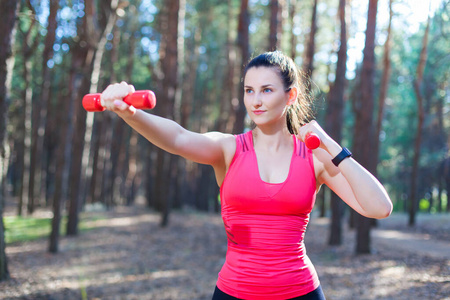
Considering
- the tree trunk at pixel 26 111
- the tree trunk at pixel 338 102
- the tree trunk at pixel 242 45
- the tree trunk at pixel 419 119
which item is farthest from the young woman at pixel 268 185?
the tree trunk at pixel 419 119

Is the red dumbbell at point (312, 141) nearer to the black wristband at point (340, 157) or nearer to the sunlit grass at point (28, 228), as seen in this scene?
the black wristband at point (340, 157)

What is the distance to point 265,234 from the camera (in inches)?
92.4

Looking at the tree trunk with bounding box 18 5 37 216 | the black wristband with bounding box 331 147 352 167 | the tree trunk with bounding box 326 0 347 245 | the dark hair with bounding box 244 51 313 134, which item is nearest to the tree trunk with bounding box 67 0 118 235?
the tree trunk with bounding box 18 5 37 216

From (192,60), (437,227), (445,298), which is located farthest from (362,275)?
(192,60)

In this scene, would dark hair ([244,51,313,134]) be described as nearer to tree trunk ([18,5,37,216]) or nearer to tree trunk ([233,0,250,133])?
tree trunk ([233,0,250,133])

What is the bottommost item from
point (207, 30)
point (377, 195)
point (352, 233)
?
point (352, 233)

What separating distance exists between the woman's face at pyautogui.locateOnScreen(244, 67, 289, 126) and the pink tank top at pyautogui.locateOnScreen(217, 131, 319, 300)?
301 mm

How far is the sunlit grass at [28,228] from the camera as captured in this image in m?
13.4

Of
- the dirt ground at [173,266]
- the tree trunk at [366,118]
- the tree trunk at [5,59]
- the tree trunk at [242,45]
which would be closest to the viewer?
the tree trunk at [5,59]

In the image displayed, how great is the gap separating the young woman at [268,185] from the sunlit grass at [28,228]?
1158cm

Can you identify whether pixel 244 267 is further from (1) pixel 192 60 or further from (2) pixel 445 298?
(1) pixel 192 60

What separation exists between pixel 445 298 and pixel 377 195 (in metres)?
5.09

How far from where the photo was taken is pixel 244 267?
236 centimetres

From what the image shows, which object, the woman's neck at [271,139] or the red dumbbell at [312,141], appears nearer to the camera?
the red dumbbell at [312,141]
